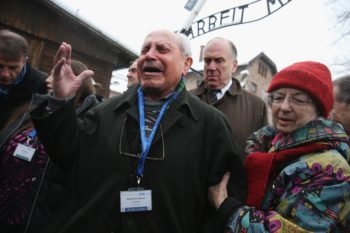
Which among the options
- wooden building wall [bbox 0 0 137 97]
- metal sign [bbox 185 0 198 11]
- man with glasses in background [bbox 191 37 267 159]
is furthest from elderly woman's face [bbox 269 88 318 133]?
wooden building wall [bbox 0 0 137 97]

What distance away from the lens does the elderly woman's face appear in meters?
1.96

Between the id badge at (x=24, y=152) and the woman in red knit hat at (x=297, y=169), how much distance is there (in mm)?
1424

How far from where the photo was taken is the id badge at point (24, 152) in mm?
2570

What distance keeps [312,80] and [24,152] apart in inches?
82.3

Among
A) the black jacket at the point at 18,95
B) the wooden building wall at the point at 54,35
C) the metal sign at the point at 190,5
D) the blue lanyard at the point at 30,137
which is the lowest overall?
the blue lanyard at the point at 30,137

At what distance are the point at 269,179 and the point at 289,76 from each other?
607 millimetres

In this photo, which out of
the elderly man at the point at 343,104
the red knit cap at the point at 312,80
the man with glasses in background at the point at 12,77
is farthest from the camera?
the man with glasses in background at the point at 12,77

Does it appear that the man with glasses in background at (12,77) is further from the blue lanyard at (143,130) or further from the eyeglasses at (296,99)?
the eyeglasses at (296,99)

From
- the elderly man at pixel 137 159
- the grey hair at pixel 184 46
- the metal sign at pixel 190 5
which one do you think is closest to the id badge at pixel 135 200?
the elderly man at pixel 137 159

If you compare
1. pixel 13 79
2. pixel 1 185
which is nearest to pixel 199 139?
pixel 1 185

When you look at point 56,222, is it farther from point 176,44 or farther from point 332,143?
point 332,143

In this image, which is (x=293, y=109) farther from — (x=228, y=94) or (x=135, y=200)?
(x=228, y=94)

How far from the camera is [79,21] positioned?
22.2ft

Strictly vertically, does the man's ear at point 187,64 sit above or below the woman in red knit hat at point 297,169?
above
